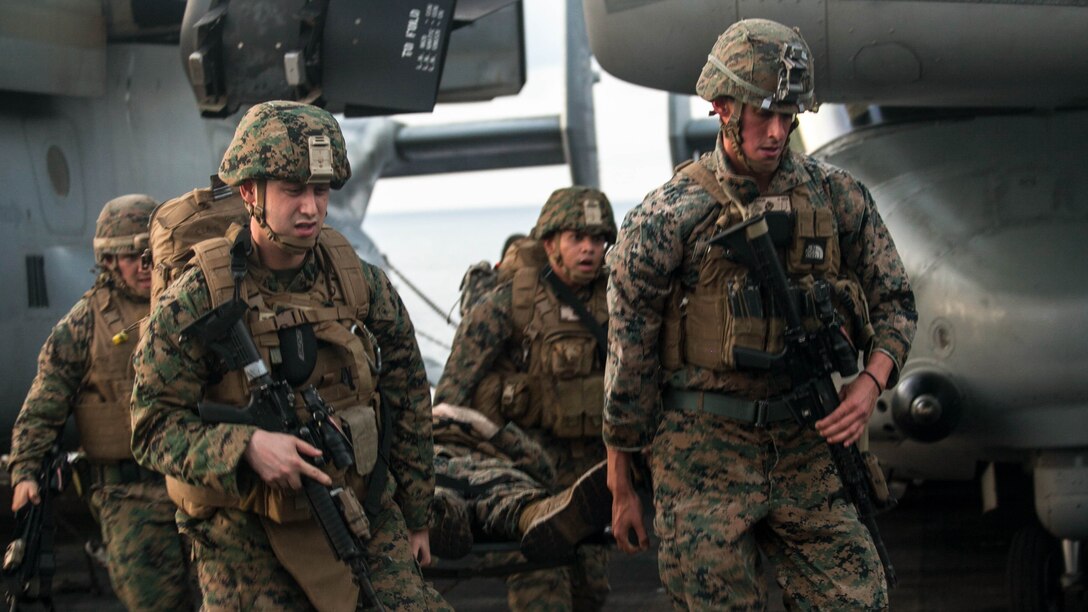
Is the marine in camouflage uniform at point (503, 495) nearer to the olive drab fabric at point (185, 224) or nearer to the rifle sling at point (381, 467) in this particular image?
the rifle sling at point (381, 467)

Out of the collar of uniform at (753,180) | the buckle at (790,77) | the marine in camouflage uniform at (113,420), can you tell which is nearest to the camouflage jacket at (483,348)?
the marine in camouflage uniform at (113,420)

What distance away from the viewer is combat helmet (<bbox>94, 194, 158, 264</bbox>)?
5.22 m

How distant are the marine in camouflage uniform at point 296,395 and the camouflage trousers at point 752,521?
2.09 feet

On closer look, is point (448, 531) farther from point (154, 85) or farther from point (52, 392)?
point (154, 85)

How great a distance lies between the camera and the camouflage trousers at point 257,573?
11.0ft

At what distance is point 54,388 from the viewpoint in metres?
4.93

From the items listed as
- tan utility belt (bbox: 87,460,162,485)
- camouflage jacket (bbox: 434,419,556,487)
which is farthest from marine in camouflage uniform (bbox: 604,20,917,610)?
tan utility belt (bbox: 87,460,162,485)

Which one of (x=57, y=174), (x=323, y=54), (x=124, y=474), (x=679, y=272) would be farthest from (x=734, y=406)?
(x=57, y=174)

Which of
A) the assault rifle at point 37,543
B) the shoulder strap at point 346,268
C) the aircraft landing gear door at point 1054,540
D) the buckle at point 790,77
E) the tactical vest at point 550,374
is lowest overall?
the aircraft landing gear door at point 1054,540

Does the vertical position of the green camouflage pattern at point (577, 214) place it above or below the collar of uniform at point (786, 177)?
below

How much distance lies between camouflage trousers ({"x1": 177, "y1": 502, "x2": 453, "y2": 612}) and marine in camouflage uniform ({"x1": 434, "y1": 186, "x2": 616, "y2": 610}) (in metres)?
1.73

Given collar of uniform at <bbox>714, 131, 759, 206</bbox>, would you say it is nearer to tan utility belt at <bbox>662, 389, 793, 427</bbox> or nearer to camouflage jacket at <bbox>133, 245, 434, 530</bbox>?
tan utility belt at <bbox>662, 389, 793, 427</bbox>

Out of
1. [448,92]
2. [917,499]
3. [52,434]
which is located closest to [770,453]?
[52,434]

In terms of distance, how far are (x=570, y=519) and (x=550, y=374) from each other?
0.91m
